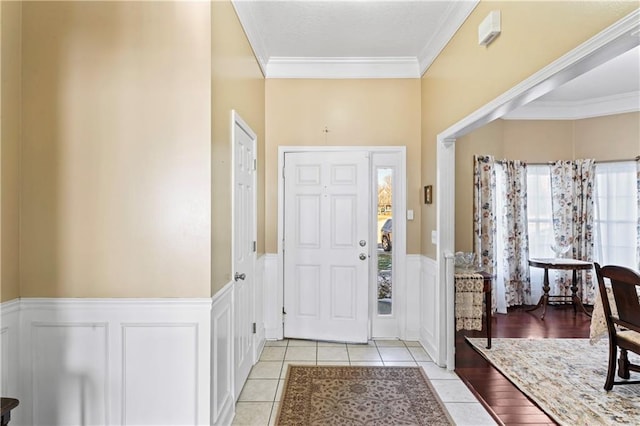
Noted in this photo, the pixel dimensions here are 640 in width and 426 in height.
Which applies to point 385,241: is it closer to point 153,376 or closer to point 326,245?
point 326,245

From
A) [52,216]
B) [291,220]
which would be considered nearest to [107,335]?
[52,216]

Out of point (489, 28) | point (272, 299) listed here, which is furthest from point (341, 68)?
point (272, 299)

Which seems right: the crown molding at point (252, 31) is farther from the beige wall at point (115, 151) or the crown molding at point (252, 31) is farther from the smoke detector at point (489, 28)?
the smoke detector at point (489, 28)

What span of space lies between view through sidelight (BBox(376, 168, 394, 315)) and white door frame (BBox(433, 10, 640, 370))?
2.18 ft

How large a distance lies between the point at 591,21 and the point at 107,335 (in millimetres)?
2758

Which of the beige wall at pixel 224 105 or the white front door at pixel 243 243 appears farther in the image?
the white front door at pixel 243 243

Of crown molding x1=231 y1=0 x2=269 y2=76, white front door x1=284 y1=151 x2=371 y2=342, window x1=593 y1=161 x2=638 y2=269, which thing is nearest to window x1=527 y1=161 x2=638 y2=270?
window x1=593 y1=161 x2=638 y2=269

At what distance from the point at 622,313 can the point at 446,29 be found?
256cm

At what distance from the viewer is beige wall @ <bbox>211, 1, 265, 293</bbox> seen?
1897 mm

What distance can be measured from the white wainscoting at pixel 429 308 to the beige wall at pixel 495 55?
152 mm

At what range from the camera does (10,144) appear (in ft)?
5.82

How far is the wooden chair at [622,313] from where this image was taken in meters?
2.19

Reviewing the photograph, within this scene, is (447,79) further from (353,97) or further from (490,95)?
(353,97)

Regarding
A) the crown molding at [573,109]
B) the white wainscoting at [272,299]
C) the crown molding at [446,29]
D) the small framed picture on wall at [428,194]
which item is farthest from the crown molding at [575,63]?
the crown molding at [573,109]
